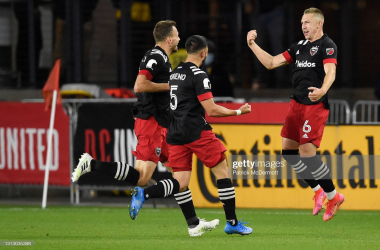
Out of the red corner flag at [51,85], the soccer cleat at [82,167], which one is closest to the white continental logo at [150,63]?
the soccer cleat at [82,167]

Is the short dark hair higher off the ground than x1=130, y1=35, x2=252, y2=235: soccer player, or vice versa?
the short dark hair

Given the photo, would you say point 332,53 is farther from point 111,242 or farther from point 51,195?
point 51,195

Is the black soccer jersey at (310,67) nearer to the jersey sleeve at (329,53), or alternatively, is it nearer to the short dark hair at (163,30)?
the jersey sleeve at (329,53)

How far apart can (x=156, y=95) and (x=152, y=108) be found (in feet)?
0.59

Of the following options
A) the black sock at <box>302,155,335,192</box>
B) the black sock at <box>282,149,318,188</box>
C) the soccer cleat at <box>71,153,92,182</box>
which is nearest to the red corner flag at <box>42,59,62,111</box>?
the soccer cleat at <box>71,153,92,182</box>

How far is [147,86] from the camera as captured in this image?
9633mm

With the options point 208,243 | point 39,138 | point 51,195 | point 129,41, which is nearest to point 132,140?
point 39,138

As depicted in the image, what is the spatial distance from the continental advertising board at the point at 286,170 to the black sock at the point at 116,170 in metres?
3.16

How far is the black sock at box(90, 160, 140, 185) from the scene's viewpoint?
30.8 ft

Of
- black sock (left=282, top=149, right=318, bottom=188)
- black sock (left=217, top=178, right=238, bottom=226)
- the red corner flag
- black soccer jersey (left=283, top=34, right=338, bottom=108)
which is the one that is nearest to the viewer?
black sock (left=217, top=178, right=238, bottom=226)

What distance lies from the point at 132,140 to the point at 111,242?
4.73 meters

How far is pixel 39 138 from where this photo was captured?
13641 millimetres

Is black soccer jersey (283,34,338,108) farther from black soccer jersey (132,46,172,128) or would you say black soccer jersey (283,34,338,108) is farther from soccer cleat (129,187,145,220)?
soccer cleat (129,187,145,220)

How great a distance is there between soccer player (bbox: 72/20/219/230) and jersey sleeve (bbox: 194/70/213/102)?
40.0 inches
